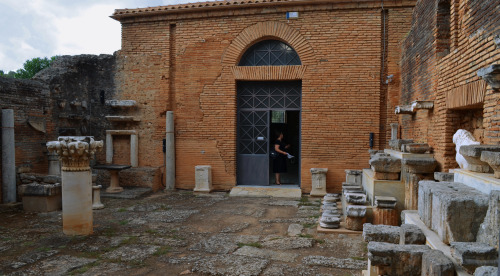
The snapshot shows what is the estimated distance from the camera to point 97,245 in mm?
5609

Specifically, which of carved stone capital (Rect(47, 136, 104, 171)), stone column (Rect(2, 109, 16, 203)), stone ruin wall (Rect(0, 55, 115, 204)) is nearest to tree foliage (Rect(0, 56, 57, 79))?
A: stone ruin wall (Rect(0, 55, 115, 204))

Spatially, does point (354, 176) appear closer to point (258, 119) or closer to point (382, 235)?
point (258, 119)

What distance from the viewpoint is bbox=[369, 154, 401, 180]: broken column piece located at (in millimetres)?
6430

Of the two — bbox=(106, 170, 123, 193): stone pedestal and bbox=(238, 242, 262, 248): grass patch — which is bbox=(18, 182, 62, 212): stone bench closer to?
bbox=(106, 170, 123, 193): stone pedestal

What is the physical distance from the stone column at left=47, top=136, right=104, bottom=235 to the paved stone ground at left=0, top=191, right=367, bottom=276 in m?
0.24

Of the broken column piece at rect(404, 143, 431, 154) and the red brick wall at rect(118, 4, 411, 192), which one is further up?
the red brick wall at rect(118, 4, 411, 192)

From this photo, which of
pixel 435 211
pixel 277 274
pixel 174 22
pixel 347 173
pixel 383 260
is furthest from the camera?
pixel 174 22

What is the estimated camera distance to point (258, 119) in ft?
34.2

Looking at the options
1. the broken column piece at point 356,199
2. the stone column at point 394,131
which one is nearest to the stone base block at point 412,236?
the broken column piece at point 356,199

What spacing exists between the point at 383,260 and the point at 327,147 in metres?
6.94

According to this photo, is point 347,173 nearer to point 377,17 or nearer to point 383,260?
point 377,17

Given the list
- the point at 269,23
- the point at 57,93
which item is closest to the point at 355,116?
the point at 269,23

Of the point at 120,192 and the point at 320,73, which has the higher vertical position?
the point at 320,73

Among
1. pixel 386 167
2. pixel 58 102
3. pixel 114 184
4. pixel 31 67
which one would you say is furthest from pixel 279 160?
pixel 31 67
